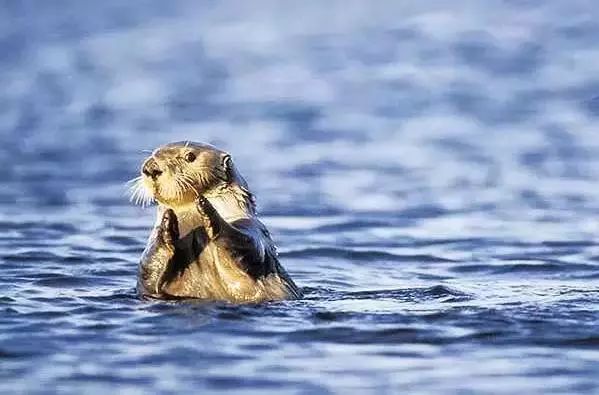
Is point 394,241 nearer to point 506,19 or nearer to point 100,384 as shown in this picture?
point 100,384

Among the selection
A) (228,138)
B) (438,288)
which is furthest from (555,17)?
(438,288)

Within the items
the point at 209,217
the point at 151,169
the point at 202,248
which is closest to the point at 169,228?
the point at 209,217

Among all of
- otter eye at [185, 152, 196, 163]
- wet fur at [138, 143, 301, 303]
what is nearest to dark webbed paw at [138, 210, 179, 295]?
wet fur at [138, 143, 301, 303]

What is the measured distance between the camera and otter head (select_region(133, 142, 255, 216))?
9477 mm

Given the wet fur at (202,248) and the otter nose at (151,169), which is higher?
the otter nose at (151,169)

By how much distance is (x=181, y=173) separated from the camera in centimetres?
956

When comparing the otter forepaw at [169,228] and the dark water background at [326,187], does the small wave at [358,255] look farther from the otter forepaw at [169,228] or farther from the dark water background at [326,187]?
the otter forepaw at [169,228]

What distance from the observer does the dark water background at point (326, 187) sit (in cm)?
824

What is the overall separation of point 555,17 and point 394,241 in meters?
13.2

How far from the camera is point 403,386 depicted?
7.73m

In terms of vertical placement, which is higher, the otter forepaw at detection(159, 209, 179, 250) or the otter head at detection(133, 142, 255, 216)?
the otter head at detection(133, 142, 255, 216)

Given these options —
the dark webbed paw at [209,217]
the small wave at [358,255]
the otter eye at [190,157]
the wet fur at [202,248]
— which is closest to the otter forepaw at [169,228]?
the wet fur at [202,248]

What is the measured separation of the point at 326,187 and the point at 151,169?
543 cm

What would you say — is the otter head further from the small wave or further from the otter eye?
the small wave
